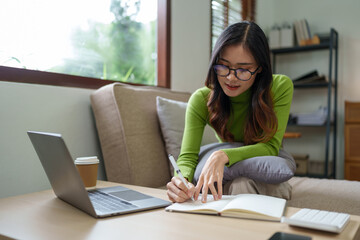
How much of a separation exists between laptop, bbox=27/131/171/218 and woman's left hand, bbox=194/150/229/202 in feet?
0.33

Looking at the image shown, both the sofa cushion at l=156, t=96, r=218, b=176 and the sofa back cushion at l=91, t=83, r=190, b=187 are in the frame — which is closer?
the sofa back cushion at l=91, t=83, r=190, b=187

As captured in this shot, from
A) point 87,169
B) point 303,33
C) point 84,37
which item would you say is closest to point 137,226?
point 87,169

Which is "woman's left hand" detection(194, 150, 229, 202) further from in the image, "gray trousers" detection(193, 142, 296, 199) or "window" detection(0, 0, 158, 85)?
"window" detection(0, 0, 158, 85)

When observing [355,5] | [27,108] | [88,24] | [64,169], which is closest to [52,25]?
[88,24]

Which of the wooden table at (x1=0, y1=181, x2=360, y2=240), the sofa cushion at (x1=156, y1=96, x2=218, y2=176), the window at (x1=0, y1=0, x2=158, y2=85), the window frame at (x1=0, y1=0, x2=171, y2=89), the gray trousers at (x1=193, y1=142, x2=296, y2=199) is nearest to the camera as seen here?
the wooden table at (x1=0, y1=181, x2=360, y2=240)

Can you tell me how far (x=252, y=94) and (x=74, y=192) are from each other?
0.83 metres

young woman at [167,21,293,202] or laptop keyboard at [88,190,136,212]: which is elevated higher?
young woman at [167,21,293,202]

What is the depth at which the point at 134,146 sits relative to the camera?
1.49 metres

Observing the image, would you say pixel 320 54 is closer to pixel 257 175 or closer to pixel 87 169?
pixel 257 175

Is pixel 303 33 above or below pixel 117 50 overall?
above

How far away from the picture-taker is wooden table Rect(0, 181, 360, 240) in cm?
64

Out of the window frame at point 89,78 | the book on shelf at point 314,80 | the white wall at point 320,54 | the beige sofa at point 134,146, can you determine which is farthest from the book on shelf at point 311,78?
the beige sofa at point 134,146

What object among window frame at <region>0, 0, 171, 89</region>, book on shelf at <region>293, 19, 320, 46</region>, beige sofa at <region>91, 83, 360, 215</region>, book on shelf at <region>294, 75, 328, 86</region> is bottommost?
beige sofa at <region>91, 83, 360, 215</region>

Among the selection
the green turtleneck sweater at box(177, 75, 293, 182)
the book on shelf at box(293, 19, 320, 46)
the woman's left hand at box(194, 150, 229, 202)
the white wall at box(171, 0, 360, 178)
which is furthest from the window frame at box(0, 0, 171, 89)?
the book on shelf at box(293, 19, 320, 46)
